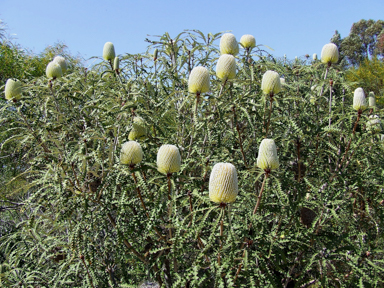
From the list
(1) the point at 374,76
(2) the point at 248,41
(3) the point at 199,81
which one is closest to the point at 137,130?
(3) the point at 199,81

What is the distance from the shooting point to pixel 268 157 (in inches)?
49.4

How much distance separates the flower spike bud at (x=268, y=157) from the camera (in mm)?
1256

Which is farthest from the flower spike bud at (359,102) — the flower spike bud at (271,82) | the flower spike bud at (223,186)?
the flower spike bud at (223,186)

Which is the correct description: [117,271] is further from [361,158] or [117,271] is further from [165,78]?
[361,158]

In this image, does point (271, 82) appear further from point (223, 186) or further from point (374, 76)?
point (374, 76)

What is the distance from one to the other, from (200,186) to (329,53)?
112cm

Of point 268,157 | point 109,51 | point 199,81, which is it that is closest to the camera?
point 268,157

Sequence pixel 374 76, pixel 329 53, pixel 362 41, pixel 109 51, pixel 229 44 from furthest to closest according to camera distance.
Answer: pixel 362 41 < pixel 374 76 < pixel 109 51 < pixel 329 53 < pixel 229 44

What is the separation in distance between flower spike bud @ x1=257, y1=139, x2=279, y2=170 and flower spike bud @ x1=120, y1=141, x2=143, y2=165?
516mm

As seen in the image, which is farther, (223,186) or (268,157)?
(268,157)

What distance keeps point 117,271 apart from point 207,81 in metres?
1.67

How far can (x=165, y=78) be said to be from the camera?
2061 mm

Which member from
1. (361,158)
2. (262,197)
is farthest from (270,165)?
(361,158)

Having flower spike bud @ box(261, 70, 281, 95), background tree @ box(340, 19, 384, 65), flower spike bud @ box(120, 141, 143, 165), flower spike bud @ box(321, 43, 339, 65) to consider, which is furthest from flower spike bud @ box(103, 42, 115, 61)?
background tree @ box(340, 19, 384, 65)
